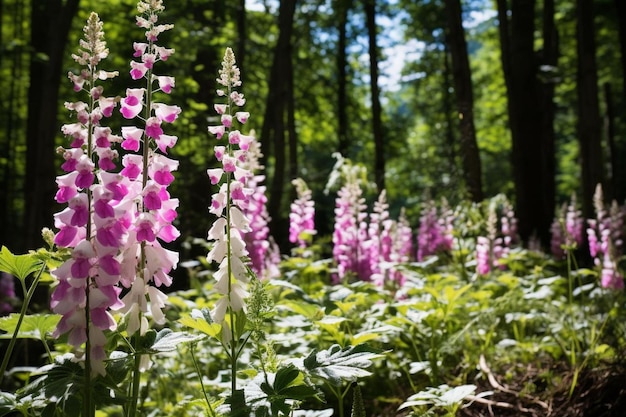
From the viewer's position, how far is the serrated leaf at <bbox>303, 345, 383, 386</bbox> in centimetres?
174

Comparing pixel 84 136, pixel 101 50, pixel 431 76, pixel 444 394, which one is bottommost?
pixel 444 394

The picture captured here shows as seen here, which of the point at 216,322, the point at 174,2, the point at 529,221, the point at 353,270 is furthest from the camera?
the point at 174,2

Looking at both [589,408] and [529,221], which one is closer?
[589,408]

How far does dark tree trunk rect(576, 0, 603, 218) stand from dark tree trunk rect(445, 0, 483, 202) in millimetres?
3294

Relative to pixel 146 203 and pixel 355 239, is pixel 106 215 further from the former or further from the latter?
pixel 355 239

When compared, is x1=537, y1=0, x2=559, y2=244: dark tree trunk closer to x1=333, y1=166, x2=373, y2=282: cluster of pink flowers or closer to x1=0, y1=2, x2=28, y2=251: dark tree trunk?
x1=333, y1=166, x2=373, y2=282: cluster of pink flowers

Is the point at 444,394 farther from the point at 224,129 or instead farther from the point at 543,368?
the point at 543,368

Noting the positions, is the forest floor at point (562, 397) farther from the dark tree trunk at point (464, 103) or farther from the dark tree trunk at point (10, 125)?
the dark tree trunk at point (10, 125)

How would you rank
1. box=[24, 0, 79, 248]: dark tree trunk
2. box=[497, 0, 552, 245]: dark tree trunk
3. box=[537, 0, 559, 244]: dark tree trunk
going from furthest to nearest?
box=[537, 0, 559, 244]: dark tree trunk
box=[497, 0, 552, 245]: dark tree trunk
box=[24, 0, 79, 248]: dark tree trunk

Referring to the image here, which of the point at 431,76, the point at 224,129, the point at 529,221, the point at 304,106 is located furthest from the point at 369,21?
the point at 224,129

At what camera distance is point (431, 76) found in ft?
70.3

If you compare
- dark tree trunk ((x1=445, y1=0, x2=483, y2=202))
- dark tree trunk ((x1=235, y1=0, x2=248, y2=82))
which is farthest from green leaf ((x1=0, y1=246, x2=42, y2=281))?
dark tree trunk ((x1=235, y1=0, x2=248, y2=82))

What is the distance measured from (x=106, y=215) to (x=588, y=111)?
9.74 meters

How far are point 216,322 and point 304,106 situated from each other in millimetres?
16230
